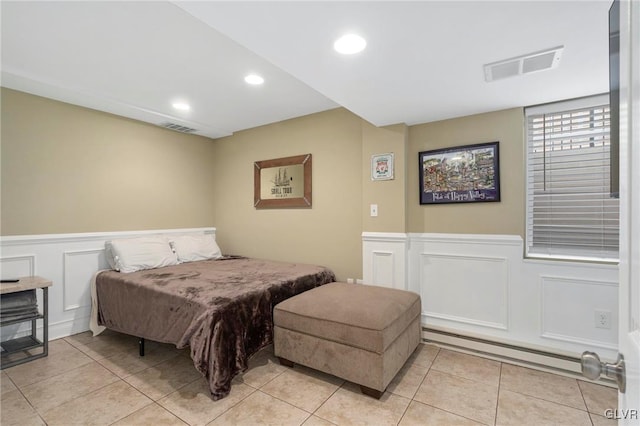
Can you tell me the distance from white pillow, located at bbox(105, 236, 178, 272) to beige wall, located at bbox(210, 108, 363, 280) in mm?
1044

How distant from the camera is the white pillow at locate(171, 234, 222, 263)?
3.60m

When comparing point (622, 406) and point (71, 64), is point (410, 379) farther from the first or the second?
point (71, 64)

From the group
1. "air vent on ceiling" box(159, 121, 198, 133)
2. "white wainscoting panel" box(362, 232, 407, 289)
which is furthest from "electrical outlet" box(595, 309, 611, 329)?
"air vent on ceiling" box(159, 121, 198, 133)

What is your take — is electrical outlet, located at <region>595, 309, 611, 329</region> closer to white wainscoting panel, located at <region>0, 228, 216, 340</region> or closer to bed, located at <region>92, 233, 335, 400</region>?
bed, located at <region>92, 233, 335, 400</region>

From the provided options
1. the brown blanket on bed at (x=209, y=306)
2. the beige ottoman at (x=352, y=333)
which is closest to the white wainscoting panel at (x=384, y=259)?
the beige ottoman at (x=352, y=333)

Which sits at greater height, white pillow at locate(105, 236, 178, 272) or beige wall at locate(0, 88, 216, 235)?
beige wall at locate(0, 88, 216, 235)

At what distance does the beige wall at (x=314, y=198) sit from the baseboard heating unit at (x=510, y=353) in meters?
0.97

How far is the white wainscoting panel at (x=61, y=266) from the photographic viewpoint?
2.73 meters

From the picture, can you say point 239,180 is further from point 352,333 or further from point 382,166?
point 352,333

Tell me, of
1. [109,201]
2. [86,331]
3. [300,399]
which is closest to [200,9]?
[300,399]

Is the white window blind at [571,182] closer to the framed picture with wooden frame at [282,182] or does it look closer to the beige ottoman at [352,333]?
the beige ottoman at [352,333]

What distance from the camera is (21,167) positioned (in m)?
2.76

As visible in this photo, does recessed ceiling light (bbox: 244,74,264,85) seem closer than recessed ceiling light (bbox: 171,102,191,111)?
Yes

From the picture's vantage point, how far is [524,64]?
5.91 ft
